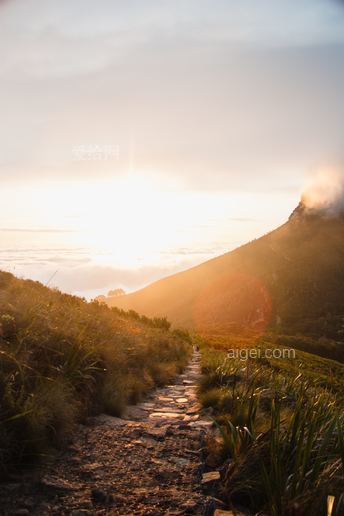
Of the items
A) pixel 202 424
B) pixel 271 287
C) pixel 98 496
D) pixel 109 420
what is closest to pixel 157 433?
pixel 109 420

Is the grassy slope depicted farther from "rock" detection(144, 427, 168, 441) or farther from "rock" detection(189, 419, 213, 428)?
"rock" detection(144, 427, 168, 441)

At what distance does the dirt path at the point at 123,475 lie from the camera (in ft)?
13.4

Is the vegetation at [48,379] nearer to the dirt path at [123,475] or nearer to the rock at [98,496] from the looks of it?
the dirt path at [123,475]

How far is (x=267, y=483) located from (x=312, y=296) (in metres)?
129

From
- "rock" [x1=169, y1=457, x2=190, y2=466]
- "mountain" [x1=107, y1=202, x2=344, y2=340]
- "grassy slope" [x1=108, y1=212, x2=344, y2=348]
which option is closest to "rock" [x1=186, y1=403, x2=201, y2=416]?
"rock" [x1=169, y1=457, x2=190, y2=466]

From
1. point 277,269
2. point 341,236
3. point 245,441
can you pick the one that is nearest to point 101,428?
point 245,441

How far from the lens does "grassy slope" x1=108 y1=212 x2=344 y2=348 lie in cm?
11988

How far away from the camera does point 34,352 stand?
673 centimetres

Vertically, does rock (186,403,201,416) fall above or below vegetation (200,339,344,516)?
below

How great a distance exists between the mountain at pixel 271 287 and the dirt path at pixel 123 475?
98006mm

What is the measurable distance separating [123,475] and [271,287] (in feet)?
454

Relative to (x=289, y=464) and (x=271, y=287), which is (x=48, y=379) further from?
(x=271, y=287)

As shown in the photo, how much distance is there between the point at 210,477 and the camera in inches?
189

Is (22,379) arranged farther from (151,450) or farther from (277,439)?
(277,439)
